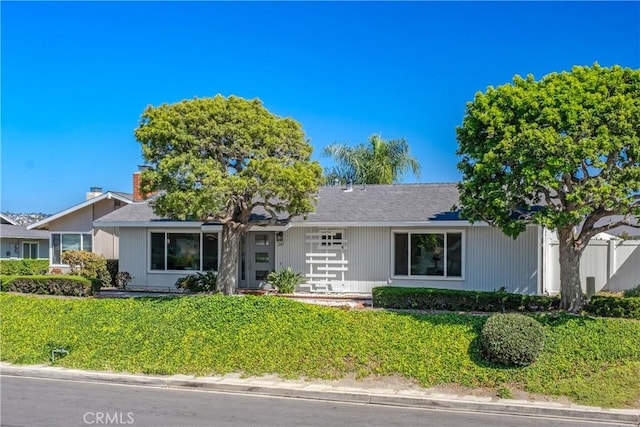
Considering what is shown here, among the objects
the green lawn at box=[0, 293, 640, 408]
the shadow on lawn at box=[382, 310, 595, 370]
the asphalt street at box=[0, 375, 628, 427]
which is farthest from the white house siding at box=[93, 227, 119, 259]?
the shadow on lawn at box=[382, 310, 595, 370]

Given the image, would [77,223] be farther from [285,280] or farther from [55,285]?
[285,280]

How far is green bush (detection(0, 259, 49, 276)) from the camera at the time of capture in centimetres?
3444

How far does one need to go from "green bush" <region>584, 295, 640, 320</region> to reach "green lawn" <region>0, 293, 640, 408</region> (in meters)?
1.15

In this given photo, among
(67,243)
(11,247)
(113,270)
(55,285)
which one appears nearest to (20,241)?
(11,247)

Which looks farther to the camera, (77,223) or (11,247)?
(11,247)

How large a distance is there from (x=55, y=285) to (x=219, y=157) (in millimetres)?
7146

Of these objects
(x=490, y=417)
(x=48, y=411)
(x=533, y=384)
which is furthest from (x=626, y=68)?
(x=48, y=411)

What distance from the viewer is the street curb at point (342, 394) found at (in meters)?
9.44

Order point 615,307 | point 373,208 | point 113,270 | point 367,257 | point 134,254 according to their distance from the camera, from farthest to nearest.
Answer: point 113,270, point 134,254, point 373,208, point 367,257, point 615,307

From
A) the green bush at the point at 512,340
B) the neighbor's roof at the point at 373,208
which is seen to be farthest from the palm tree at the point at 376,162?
the green bush at the point at 512,340

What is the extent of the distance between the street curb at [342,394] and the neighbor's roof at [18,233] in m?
Answer: 29.8

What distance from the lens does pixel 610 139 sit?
12.1 metres

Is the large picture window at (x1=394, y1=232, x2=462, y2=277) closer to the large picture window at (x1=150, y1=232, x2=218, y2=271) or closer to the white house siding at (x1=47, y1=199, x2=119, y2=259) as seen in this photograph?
the large picture window at (x1=150, y1=232, x2=218, y2=271)

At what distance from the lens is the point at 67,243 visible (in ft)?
90.5
